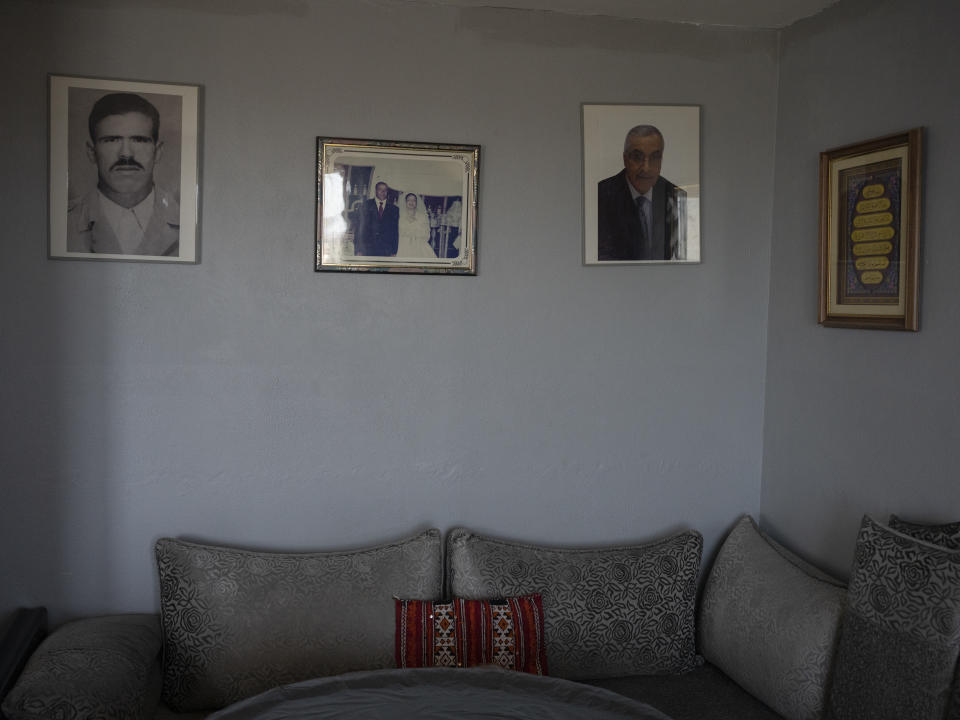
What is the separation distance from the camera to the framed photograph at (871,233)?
2279 millimetres

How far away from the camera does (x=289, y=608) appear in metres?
2.42

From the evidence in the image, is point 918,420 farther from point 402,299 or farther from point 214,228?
point 214,228

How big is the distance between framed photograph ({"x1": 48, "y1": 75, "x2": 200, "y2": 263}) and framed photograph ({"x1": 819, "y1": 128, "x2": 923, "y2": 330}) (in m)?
1.94

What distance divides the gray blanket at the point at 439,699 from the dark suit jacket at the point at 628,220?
1.42 meters

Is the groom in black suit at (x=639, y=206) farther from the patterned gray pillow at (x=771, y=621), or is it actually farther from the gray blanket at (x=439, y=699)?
the gray blanket at (x=439, y=699)

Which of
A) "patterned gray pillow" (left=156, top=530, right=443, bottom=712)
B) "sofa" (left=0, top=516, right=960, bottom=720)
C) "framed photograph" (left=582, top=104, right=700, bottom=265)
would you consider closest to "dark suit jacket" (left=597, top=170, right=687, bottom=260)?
"framed photograph" (left=582, top=104, right=700, bottom=265)

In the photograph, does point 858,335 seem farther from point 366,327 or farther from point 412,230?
point 366,327

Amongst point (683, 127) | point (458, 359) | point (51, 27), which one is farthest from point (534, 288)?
point (51, 27)

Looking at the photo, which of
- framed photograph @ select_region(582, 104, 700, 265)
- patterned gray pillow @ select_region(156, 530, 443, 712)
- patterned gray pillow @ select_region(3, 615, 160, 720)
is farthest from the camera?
framed photograph @ select_region(582, 104, 700, 265)

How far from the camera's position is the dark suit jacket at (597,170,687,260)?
2793 millimetres

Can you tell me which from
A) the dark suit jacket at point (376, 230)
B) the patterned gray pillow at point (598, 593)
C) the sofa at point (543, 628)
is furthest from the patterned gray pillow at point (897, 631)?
the dark suit jacket at point (376, 230)

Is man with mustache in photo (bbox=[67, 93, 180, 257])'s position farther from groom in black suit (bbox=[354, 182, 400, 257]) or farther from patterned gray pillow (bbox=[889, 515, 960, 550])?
patterned gray pillow (bbox=[889, 515, 960, 550])

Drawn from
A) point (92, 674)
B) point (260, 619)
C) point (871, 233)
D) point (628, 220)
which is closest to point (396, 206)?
point (628, 220)

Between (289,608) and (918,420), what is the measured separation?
1832 millimetres
